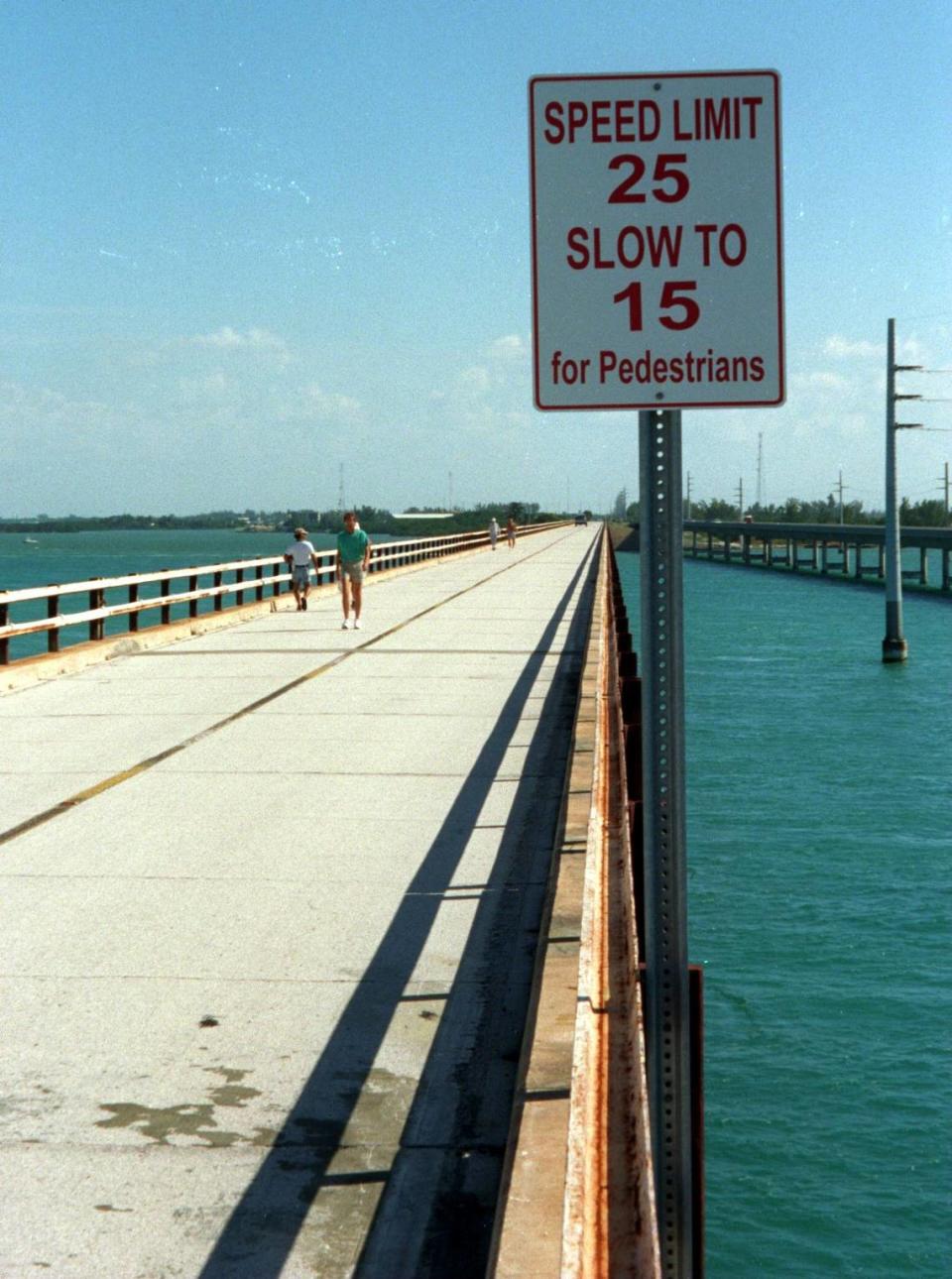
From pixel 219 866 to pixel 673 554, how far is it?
540cm

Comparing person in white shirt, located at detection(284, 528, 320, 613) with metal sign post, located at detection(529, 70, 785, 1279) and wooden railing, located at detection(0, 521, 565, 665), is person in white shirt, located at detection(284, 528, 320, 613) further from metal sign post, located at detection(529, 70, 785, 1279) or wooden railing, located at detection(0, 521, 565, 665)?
metal sign post, located at detection(529, 70, 785, 1279)

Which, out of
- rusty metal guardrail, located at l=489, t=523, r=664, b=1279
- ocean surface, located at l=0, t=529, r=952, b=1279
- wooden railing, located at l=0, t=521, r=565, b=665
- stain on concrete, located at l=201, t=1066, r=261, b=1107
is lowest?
ocean surface, located at l=0, t=529, r=952, b=1279

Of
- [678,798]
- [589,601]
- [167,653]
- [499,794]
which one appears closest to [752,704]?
[589,601]

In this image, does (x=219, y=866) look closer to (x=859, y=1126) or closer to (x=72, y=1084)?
(x=72, y=1084)

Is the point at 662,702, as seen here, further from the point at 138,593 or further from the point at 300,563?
the point at 300,563

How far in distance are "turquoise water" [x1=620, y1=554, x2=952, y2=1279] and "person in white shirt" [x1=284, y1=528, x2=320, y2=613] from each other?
8.89m

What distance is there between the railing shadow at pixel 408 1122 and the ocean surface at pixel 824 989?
5.42 meters

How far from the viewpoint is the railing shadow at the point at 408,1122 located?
4.36 metres

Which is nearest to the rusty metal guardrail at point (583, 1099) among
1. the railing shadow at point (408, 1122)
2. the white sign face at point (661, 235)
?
the railing shadow at point (408, 1122)

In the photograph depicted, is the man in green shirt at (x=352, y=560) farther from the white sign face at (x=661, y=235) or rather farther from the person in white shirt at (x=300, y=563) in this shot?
the white sign face at (x=661, y=235)

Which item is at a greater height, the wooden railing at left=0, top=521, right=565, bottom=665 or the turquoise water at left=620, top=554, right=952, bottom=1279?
the wooden railing at left=0, top=521, right=565, bottom=665

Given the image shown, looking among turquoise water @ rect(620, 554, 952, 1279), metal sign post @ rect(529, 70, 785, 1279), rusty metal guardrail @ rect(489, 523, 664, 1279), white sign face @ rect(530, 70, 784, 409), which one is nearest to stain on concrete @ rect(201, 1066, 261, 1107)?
rusty metal guardrail @ rect(489, 523, 664, 1279)

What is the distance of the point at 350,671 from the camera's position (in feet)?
66.4

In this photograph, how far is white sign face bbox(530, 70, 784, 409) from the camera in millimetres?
4121
